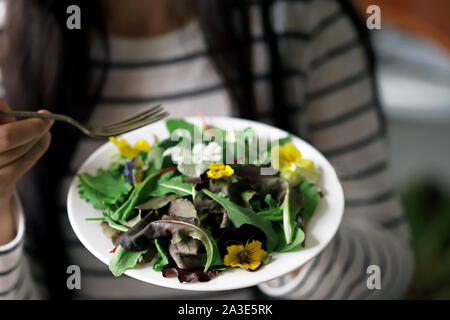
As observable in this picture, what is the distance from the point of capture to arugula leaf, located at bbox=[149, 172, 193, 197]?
372mm

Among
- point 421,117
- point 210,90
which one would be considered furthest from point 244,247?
point 421,117

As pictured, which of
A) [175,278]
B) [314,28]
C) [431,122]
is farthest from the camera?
[431,122]

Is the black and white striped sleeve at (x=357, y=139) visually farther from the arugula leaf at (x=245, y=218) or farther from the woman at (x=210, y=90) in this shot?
the arugula leaf at (x=245, y=218)

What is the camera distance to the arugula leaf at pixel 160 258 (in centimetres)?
34

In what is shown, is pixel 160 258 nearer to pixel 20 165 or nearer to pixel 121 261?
pixel 121 261

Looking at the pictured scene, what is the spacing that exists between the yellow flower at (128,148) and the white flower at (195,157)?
4 cm

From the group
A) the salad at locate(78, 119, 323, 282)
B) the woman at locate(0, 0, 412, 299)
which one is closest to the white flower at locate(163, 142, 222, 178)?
the salad at locate(78, 119, 323, 282)

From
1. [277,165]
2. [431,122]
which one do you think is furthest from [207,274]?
[431,122]

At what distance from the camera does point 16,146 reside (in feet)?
1.16

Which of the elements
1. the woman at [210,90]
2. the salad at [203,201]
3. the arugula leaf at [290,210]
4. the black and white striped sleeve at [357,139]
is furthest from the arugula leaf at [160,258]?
the black and white striped sleeve at [357,139]

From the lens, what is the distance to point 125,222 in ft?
1.19

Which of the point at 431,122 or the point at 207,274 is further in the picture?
the point at 431,122
